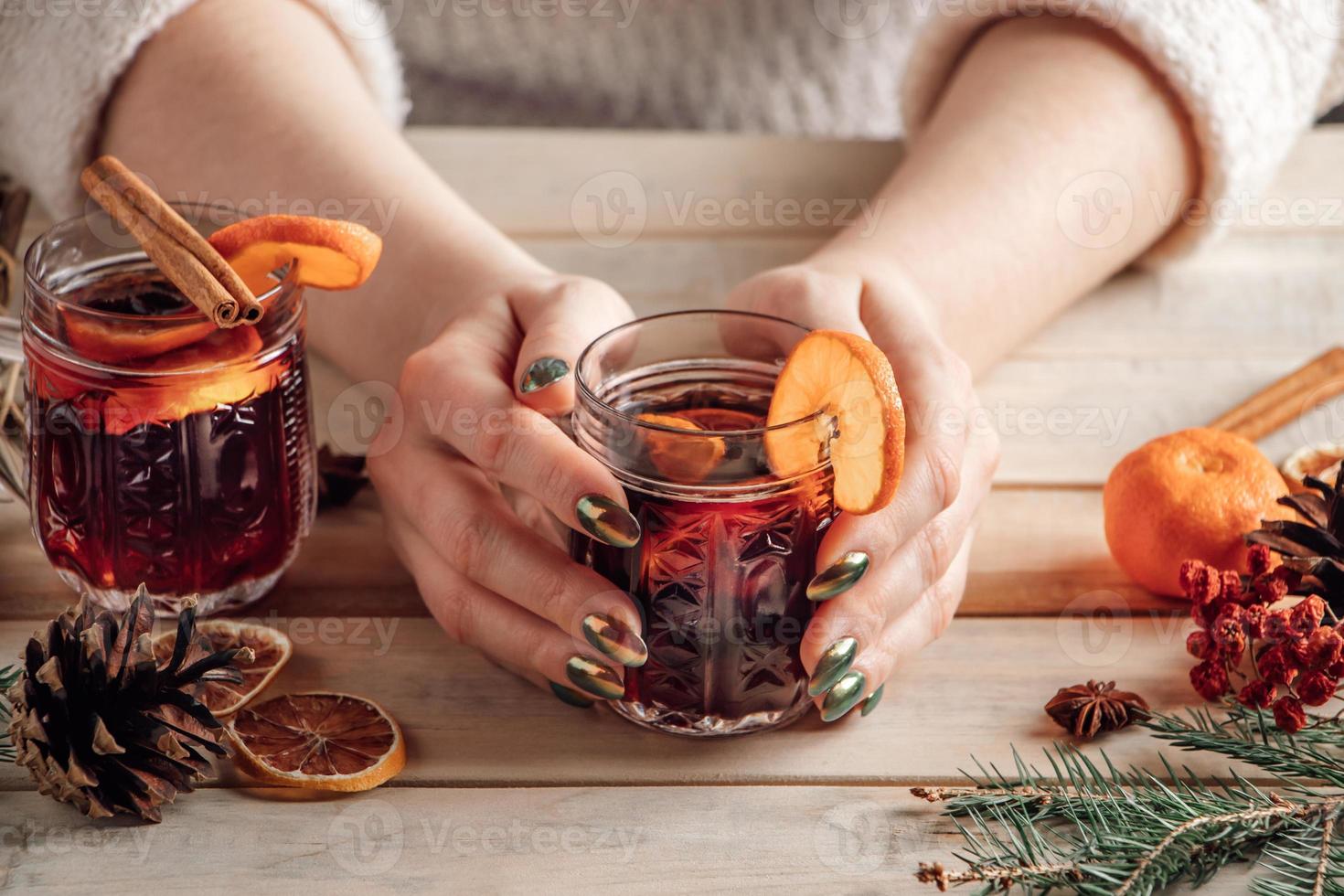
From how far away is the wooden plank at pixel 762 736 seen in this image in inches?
31.8

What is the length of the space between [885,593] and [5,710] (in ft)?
1.86

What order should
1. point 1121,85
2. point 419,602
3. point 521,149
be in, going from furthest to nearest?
point 521,149, point 1121,85, point 419,602

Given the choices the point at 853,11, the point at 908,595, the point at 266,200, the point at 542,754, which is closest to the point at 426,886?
the point at 542,754

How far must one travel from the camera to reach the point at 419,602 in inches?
37.9

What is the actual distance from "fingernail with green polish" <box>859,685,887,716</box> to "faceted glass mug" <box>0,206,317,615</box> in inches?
16.5

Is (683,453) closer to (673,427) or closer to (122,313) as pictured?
(673,427)

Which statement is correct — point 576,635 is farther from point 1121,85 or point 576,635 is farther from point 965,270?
point 1121,85

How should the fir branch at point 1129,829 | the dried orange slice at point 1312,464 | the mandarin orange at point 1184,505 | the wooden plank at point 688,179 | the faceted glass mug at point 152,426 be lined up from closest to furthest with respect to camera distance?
the fir branch at point 1129,829, the faceted glass mug at point 152,426, the mandarin orange at point 1184,505, the dried orange slice at point 1312,464, the wooden plank at point 688,179

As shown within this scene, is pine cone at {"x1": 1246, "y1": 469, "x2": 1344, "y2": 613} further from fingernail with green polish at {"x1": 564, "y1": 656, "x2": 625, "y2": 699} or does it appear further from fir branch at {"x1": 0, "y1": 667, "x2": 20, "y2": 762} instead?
fir branch at {"x1": 0, "y1": 667, "x2": 20, "y2": 762}

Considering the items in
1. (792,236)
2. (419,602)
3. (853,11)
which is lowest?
(419,602)

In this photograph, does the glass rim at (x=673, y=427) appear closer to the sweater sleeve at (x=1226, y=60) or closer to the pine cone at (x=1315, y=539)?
the pine cone at (x=1315, y=539)

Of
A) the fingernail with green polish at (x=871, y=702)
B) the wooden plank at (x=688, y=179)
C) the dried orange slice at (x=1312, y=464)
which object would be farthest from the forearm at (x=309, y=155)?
the dried orange slice at (x=1312, y=464)

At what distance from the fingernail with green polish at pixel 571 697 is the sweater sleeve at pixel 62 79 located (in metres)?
0.82

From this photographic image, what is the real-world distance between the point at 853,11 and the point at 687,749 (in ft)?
3.77
